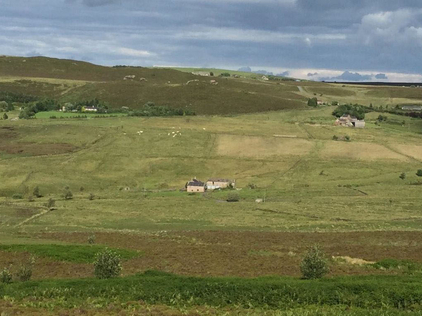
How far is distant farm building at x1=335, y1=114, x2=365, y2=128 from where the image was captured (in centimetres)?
16350

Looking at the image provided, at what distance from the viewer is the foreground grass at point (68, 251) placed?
4388 cm

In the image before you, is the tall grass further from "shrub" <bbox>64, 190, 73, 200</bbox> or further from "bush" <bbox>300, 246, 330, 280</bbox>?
"shrub" <bbox>64, 190, 73, 200</bbox>

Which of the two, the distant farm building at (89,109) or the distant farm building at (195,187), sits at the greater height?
the distant farm building at (89,109)

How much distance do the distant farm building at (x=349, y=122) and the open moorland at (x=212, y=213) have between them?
214 inches

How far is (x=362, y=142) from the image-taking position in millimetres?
137250

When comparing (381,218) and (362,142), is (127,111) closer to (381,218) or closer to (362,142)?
(362,142)

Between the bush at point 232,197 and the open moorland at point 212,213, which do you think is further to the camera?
the bush at point 232,197

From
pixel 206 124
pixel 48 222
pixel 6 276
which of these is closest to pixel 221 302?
pixel 6 276

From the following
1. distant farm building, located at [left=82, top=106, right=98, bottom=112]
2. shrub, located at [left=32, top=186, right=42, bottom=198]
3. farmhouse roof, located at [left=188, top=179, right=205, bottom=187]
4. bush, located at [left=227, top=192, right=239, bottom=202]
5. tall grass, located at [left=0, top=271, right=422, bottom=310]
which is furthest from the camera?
distant farm building, located at [left=82, top=106, right=98, bottom=112]

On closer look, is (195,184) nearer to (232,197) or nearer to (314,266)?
(232,197)

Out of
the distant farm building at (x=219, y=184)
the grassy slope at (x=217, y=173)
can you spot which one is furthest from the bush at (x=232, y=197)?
the distant farm building at (x=219, y=184)

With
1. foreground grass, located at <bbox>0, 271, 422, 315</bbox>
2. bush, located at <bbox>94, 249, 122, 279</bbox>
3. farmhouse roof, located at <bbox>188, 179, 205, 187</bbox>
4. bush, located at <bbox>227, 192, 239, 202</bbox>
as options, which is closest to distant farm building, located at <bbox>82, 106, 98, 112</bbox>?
farmhouse roof, located at <bbox>188, 179, 205, 187</bbox>

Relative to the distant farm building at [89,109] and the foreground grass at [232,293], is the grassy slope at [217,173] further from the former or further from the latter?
the foreground grass at [232,293]

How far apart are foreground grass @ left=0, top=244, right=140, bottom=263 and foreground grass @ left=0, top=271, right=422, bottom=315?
13187 mm
